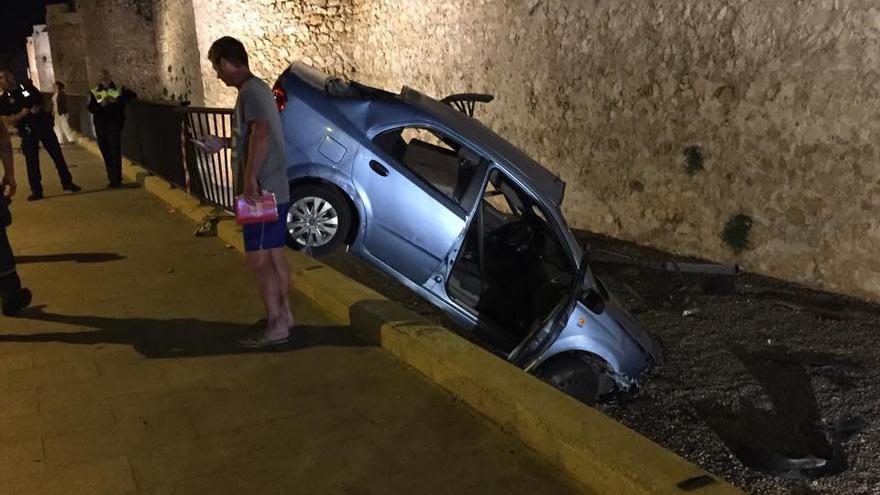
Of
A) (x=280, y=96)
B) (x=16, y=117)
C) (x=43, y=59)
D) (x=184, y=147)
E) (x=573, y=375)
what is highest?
(x=43, y=59)

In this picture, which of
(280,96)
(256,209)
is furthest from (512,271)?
(256,209)

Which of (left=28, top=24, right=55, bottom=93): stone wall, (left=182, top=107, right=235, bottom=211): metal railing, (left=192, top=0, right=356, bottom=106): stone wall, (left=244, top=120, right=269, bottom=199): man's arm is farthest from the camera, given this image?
(left=28, top=24, right=55, bottom=93): stone wall

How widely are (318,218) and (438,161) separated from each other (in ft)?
3.68

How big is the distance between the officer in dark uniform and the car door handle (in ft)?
20.8

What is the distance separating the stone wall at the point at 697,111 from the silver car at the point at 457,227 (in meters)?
3.08

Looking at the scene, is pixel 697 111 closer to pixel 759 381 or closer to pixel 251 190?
pixel 759 381

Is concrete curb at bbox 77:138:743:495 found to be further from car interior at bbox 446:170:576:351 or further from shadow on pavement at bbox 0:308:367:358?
car interior at bbox 446:170:576:351

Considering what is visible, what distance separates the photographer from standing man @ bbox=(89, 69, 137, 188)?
10.8 m

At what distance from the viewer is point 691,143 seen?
860cm

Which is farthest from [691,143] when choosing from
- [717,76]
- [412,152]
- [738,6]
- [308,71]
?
[308,71]

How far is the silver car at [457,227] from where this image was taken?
507 centimetres

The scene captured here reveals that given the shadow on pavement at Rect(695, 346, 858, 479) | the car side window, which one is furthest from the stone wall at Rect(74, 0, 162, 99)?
the shadow on pavement at Rect(695, 346, 858, 479)

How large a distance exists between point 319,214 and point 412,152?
104 cm

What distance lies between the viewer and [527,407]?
3229 mm
